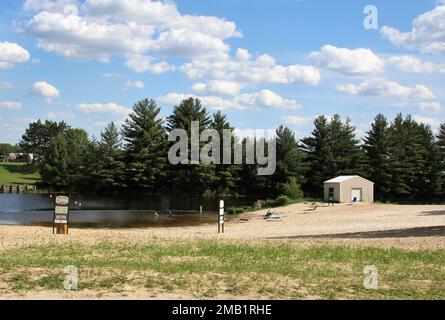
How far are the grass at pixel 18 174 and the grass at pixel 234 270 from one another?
89770 mm

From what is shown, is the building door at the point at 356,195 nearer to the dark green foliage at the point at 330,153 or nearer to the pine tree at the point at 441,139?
the dark green foliage at the point at 330,153

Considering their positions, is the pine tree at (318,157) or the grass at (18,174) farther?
the grass at (18,174)

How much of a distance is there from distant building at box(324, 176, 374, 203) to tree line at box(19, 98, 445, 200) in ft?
43.2

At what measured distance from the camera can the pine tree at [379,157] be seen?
71.8m

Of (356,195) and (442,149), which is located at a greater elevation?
(442,149)

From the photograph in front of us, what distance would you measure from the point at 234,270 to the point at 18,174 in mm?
114430

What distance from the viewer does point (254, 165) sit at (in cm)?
8025

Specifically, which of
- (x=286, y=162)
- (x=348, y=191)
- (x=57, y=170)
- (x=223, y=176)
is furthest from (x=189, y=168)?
(x=348, y=191)

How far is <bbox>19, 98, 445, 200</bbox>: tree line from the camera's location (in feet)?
241

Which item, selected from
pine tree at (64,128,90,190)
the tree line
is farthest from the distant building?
pine tree at (64,128,90,190)

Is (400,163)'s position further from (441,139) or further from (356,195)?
(356,195)

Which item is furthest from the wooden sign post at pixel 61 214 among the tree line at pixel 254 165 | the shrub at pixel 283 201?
the tree line at pixel 254 165

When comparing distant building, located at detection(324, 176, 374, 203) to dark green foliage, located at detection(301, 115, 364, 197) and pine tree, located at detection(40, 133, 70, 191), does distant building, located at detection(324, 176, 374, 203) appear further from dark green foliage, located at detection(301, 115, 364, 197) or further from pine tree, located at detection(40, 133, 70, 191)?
pine tree, located at detection(40, 133, 70, 191)
